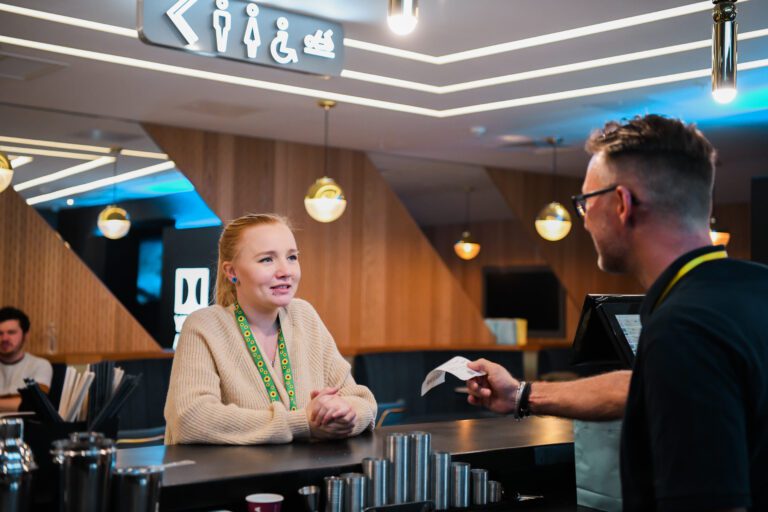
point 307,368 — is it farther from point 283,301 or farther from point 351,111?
point 351,111

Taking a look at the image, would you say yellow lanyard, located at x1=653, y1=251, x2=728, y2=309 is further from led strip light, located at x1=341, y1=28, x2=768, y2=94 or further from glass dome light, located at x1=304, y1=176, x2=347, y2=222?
glass dome light, located at x1=304, y1=176, x2=347, y2=222

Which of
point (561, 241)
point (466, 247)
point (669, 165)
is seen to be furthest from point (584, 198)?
point (561, 241)

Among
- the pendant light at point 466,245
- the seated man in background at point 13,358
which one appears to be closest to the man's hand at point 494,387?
the seated man in background at point 13,358

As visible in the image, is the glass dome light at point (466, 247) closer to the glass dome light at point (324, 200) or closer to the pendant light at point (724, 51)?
the glass dome light at point (324, 200)

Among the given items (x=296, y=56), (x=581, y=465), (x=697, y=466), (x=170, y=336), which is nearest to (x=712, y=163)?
(x=697, y=466)

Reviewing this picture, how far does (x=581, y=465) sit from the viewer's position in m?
2.28

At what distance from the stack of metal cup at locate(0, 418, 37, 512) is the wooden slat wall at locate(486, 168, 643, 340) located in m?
9.53

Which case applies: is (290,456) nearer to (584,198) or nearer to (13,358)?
(584,198)

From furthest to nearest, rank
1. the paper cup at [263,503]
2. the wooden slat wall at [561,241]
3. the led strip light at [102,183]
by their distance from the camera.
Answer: the wooden slat wall at [561,241] < the led strip light at [102,183] < the paper cup at [263,503]

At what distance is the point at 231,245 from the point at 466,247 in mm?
8343

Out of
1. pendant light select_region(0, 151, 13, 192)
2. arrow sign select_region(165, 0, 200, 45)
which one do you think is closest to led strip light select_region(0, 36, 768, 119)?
pendant light select_region(0, 151, 13, 192)

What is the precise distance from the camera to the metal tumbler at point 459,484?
2232 millimetres

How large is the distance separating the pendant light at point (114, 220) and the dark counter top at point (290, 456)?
5.95 m

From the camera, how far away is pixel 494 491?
234 cm
